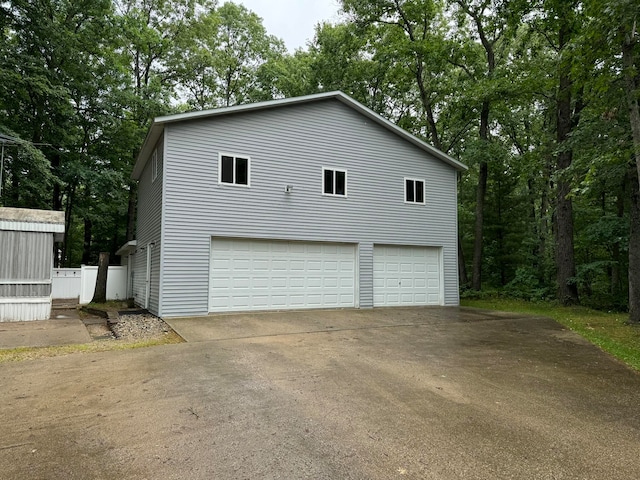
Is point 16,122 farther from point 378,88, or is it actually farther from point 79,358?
point 378,88

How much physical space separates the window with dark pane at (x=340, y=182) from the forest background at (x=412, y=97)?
6.16 m

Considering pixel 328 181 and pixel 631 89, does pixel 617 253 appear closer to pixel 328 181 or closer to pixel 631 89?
pixel 631 89

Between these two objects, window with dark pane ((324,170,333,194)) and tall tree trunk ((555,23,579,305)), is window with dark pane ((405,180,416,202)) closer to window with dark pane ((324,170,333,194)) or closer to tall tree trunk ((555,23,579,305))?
window with dark pane ((324,170,333,194))

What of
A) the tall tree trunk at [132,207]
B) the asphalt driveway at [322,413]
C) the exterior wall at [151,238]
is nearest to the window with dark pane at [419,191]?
the asphalt driveway at [322,413]

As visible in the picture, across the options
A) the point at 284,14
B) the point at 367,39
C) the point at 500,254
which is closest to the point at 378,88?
the point at 367,39

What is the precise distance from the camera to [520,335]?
27.2 feet

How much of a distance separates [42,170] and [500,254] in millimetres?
21365

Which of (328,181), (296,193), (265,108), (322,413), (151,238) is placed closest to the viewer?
(322,413)

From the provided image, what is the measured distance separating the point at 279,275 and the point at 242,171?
10.7ft

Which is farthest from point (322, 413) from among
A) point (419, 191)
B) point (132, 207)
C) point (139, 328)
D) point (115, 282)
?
point (132, 207)

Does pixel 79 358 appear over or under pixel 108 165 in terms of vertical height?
under

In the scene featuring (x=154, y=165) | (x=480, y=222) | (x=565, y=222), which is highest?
(x=154, y=165)

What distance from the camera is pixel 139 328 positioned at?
8617mm

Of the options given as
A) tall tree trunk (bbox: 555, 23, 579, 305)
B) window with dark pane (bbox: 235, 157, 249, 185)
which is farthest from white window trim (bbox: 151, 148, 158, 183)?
tall tree trunk (bbox: 555, 23, 579, 305)
